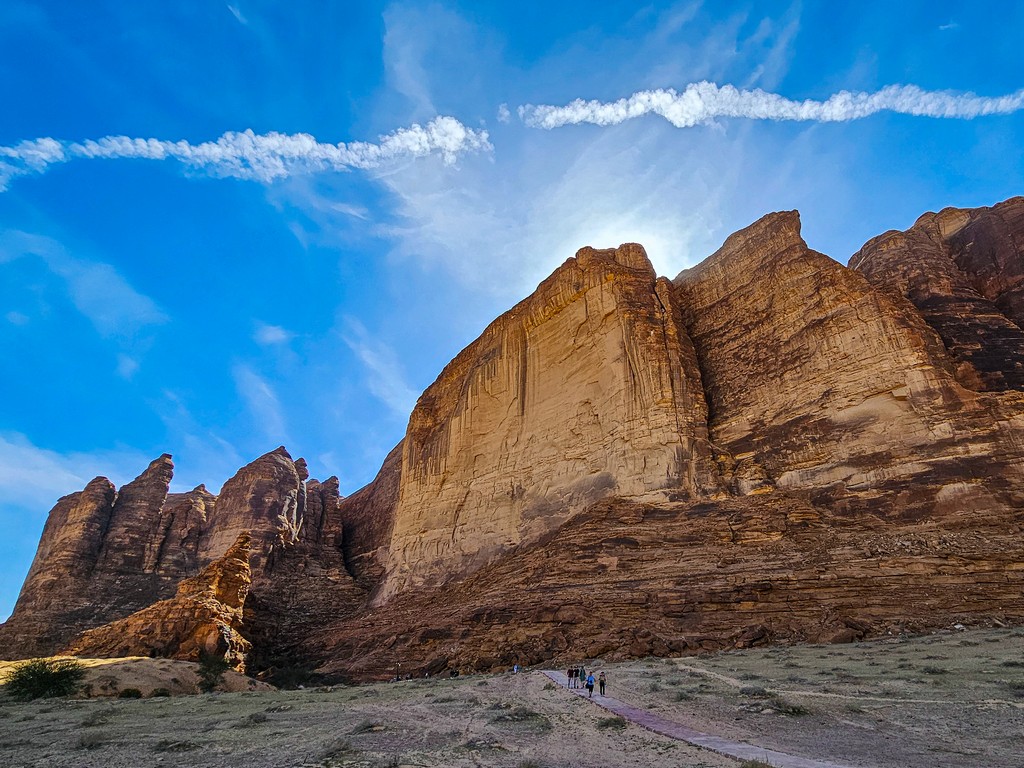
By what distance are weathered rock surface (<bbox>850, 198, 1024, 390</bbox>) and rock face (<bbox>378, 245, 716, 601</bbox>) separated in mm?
13711

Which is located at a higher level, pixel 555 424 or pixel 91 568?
pixel 555 424

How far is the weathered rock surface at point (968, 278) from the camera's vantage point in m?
30.9

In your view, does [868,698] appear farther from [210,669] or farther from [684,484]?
[210,669]

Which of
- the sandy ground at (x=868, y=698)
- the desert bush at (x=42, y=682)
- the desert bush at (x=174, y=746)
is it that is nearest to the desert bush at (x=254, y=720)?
the desert bush at (x=174, y=746)

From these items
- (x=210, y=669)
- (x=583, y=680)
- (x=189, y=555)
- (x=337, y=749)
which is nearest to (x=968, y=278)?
(x=583, y=680)

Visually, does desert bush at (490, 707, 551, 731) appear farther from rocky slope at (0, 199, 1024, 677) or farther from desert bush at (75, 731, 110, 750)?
rocky slope at (0, 199, 1024, 677)

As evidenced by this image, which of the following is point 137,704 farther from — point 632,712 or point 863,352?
point 863,352

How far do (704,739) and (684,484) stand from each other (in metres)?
23.6

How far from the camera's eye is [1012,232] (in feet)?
131

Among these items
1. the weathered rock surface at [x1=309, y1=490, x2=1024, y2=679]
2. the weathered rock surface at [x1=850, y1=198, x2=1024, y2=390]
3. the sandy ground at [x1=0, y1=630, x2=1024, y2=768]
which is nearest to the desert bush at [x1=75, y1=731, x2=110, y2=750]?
the sandy ground at [x1=0, y1=630, x2=1024, y2=768]

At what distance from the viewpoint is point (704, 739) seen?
8742mm

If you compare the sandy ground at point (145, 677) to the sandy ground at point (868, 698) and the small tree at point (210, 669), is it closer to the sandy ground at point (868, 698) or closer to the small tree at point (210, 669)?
the small tree at point (210, 669)

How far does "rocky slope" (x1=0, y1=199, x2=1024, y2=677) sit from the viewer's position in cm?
2327

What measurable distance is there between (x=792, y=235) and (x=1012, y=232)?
14894 millimetres
